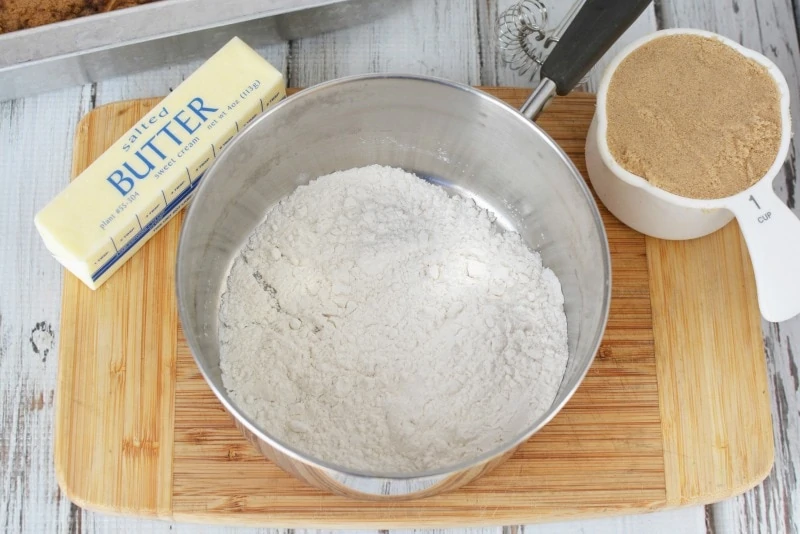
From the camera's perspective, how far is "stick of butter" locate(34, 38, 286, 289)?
0.82 meters

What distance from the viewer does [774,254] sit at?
2.64 ft

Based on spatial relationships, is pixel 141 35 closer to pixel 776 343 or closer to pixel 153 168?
pixel 153 168

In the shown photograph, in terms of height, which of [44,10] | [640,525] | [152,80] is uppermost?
[44,10]

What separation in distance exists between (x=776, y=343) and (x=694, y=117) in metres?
0.33

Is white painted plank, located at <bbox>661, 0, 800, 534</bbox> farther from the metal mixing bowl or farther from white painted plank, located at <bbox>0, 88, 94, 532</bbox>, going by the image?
white painted plank, located at <bbox>0, 88, 94, 532</bbox>

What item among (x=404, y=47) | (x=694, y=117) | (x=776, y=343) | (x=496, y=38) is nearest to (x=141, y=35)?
(x=404, y=47)

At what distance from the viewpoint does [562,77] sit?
32.0 inches

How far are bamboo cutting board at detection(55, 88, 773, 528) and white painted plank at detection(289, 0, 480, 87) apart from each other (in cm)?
28

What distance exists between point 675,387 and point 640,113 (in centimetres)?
27

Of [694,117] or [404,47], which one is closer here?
[694,117]

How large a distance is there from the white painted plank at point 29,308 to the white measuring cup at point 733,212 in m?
0.61

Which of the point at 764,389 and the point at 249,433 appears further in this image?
the point at 764,389

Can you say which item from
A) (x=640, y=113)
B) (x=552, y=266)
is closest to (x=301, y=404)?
(x=552, y=266)

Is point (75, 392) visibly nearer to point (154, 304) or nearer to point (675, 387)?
point (154, 304)
